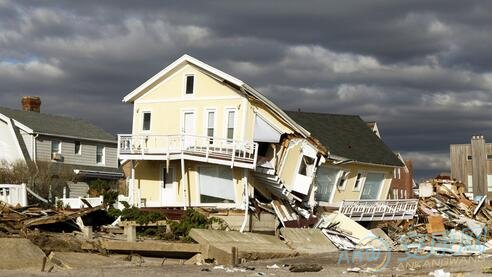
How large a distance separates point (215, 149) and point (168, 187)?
418cm

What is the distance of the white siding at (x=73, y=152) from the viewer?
4906 cm

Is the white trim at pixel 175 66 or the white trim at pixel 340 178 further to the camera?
the white trim at pixel 340 178

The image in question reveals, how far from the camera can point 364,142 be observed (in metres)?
47.1

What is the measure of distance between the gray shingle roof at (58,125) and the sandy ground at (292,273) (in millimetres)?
24658

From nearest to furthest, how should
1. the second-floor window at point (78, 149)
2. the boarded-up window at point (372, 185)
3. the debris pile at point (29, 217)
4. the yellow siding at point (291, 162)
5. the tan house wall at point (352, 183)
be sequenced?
the debris pile at point (29, 217), the yellow siding at point (291, 162), the tan house wall at point (352, 183), the boarded-up window at point (372, 185), the second-floor window at point (78, 149)

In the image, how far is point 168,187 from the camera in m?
38.2

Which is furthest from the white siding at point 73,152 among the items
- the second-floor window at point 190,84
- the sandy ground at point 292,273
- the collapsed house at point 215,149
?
the sandy ground at point 292,273

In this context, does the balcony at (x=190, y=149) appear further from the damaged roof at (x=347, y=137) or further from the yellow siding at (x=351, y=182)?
the yellow siding at (x=351, y=182)

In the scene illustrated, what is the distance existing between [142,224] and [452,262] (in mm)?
13564

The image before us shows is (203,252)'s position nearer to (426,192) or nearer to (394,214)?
(394,214)

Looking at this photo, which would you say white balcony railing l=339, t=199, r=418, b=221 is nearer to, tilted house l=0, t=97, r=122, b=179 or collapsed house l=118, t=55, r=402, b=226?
collapsed house l=118, t=55, r=402, b=226

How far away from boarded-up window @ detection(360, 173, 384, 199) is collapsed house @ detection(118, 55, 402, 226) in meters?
5.87

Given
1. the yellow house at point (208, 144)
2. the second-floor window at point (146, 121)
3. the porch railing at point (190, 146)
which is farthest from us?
the second-floor window at point (146, 121)

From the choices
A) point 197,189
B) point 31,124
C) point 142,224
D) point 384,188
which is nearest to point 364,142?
point 384,188
